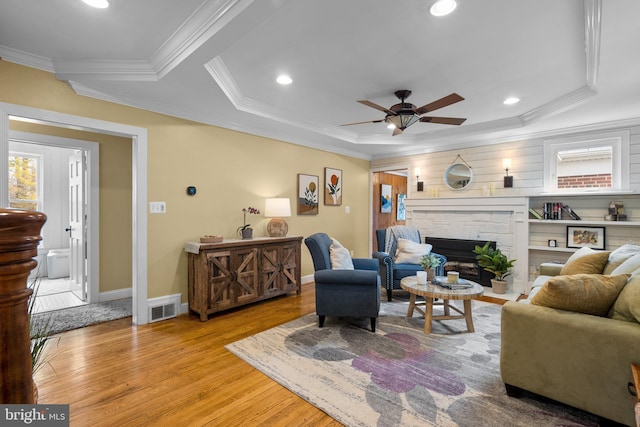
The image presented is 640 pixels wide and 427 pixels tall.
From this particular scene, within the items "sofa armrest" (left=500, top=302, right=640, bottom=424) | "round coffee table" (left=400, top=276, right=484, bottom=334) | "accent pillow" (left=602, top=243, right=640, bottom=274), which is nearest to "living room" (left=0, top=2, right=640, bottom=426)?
"round coffee table" (left=400, top=276, right=484, bottom=334)

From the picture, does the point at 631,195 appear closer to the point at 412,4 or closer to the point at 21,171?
the point at 412,4

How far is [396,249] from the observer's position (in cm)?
460

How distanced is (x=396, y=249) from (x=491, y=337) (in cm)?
178

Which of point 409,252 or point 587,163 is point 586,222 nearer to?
point 587,163

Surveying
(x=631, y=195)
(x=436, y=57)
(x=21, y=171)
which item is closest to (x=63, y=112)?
(x=436, y=57)

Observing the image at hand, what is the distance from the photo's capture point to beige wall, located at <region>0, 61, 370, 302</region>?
2.87 meters

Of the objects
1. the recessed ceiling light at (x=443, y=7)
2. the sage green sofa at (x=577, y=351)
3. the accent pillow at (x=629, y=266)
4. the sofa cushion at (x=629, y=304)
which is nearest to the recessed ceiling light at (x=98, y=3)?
the recessed ceiling light at (x=443, y=7)

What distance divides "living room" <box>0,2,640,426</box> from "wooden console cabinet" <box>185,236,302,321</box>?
26 cm

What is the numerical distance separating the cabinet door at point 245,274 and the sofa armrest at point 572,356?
2754 mm

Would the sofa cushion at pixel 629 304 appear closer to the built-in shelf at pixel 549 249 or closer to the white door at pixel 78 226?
the built-in shelf at pixel 549 249

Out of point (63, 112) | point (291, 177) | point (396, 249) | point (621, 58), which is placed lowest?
point (396, 249)

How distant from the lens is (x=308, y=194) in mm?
5316

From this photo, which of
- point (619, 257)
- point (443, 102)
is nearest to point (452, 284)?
point (619, 257)

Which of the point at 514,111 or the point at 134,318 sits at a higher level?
the point at 514,111
